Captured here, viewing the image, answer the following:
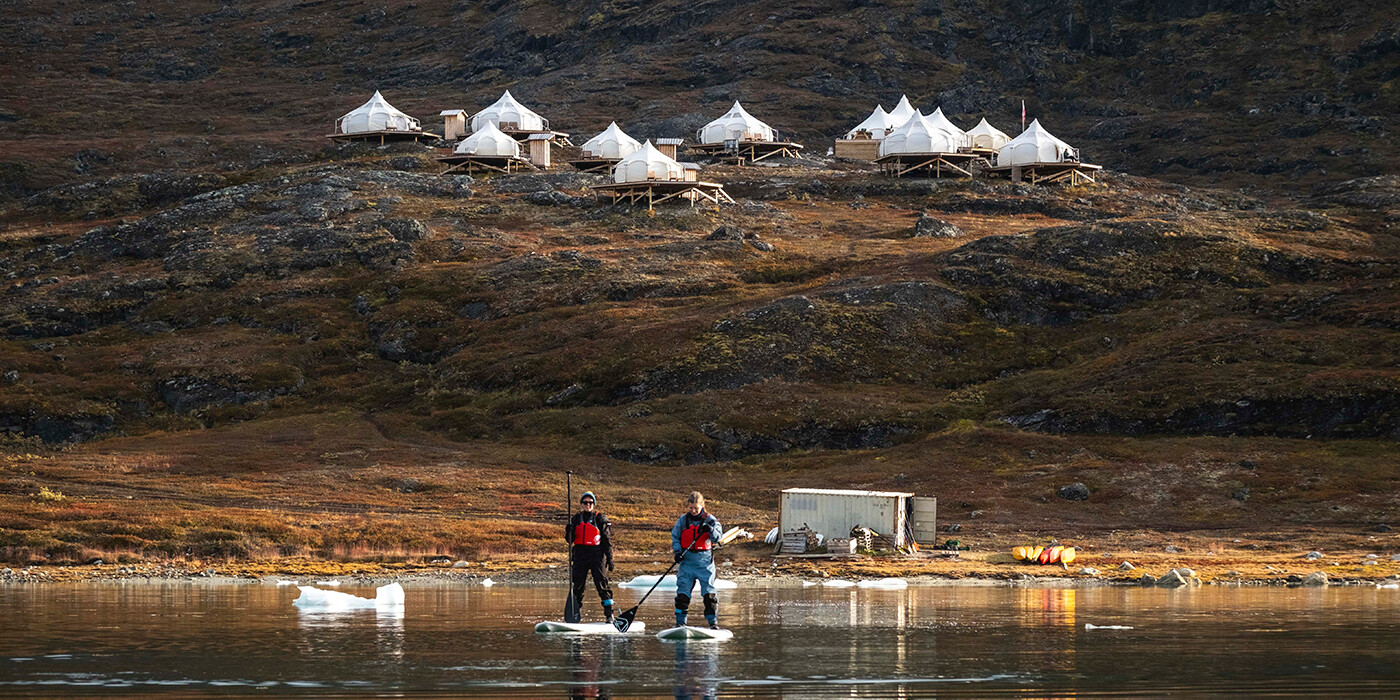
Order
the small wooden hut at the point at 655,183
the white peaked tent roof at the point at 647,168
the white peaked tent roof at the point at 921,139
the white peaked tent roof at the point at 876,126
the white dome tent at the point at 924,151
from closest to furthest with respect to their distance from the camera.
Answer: the white peaked tent roof at the point at 647,168 < the small wooden hut at the point at 655,183 < the white peaked tent roof at the point at 921,139 < the white dome tent at the point at 924,151 < the white peaked tent roof at the point at 876,126

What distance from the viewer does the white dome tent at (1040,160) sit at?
14962 centimetres

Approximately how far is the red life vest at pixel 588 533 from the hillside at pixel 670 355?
26420mm

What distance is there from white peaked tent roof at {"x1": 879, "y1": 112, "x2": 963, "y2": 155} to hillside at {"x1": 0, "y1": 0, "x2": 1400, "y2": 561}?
4884 millimetres

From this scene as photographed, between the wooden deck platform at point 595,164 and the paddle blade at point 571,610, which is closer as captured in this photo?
the paddle blade at point 571,610

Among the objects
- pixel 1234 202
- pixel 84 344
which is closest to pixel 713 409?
pixel 84 344

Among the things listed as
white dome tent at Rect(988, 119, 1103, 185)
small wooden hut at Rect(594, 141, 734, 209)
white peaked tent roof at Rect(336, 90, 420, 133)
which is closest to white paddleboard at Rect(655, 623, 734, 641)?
small wooden hut at Rect(594, 141, 734, 209)

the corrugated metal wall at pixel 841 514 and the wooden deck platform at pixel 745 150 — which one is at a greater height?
the wooden deck platform at pixel 745 150

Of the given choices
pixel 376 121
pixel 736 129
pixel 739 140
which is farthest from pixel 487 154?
pixel 736 129

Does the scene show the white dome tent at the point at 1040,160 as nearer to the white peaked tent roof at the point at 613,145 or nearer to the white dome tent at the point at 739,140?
the white dome tent at the point at 739,140

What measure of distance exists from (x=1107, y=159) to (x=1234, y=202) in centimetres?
3542

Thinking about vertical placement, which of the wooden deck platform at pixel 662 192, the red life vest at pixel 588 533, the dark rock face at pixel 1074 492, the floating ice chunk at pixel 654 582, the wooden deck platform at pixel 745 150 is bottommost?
the floating ice chunk at pixel 654 582

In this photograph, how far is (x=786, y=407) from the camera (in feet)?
298

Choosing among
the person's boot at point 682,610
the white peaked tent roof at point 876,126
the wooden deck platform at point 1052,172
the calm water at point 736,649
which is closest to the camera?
the calm water at point 736,649

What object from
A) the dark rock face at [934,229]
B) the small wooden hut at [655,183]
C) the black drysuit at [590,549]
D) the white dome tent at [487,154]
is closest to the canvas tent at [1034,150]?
the dark rock face at [934,229]
